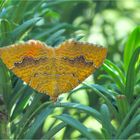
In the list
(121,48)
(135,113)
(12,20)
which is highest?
(12,20)

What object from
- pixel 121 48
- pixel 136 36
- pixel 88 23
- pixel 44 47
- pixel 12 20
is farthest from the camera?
pixel 88 23

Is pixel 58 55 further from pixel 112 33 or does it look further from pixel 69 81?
pixel 112 33

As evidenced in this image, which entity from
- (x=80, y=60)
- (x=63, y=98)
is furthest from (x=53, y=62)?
(x=63, y=98)

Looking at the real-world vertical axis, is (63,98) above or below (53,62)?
below

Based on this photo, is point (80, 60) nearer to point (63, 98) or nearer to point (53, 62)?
point (53, 62)

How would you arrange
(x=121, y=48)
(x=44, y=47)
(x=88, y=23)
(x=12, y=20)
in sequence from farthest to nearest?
(x=88, y=23)
(x=121, y=48)
(x=12, y=20)
(x=44, y=47)

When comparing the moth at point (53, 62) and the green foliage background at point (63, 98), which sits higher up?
the moth at point (53, 62)

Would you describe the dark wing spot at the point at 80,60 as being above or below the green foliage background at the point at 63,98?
above

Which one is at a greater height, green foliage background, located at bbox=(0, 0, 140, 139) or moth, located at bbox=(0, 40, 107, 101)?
moth, located at bbox=(0, 40, 107, 101)

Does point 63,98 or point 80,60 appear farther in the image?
point 63,98

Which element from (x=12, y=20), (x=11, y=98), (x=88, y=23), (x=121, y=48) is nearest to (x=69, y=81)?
(x=11, y=98)

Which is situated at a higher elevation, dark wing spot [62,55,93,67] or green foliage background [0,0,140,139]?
dark wing spot [62,55,93,67]
